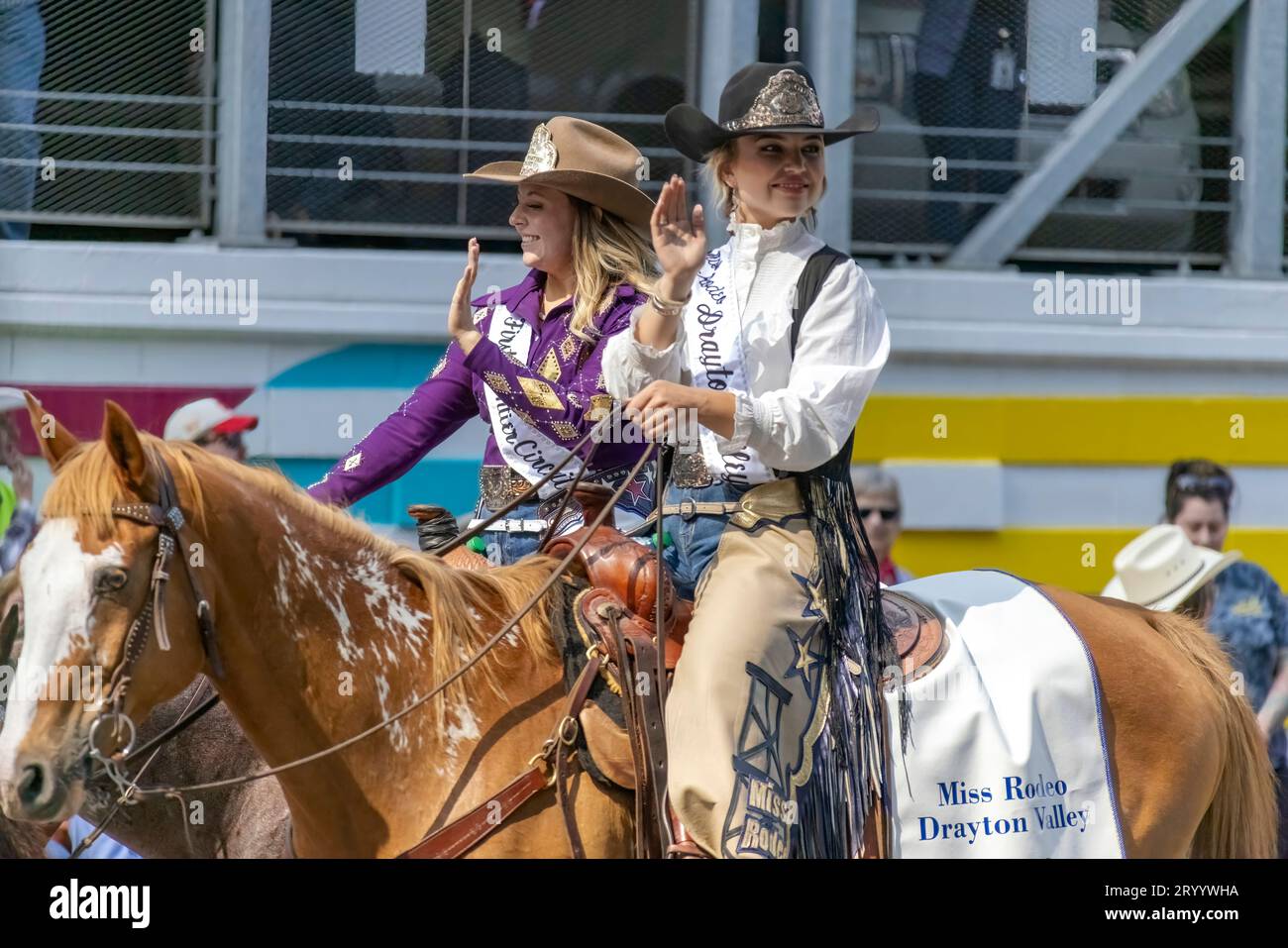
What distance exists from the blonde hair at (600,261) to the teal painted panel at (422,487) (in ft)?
9.30

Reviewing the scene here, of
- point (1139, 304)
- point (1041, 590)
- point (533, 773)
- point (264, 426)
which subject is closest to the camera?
point (533, 773)

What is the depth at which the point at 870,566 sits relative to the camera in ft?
10.7

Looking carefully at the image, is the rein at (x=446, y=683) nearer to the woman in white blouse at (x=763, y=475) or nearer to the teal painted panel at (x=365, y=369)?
the woman in white blouse at (x=763, y=475)

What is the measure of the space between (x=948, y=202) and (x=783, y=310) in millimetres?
4366

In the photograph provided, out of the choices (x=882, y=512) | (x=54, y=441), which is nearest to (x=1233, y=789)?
(x=54, y=441)

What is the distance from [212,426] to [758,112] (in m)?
3.60

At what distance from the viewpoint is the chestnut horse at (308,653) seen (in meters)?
2.67

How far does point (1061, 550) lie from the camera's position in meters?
7.02

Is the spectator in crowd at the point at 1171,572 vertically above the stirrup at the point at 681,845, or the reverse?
the spectator in crowd at the point at 1171,572

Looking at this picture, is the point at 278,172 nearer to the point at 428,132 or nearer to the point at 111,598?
the point at 428,132

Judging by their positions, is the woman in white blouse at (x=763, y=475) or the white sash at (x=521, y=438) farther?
the white sash at (x=521, y=438)
